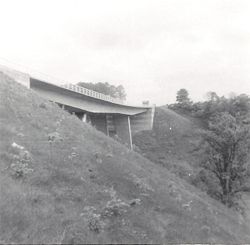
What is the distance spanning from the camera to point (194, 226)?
1571 centimetres

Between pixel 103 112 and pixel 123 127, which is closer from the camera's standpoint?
pixel 103 112

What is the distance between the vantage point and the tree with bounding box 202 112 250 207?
94.8 feet

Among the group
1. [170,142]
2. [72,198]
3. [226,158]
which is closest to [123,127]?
[170,142]

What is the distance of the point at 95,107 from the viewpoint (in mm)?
55188

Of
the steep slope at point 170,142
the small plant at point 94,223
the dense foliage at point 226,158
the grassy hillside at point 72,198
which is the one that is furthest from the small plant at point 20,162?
the steep slope at point 170,142

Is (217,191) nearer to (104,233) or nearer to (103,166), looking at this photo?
(103,166)

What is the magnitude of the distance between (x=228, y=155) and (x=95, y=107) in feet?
96.8

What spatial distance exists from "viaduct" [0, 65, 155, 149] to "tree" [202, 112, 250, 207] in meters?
19.9

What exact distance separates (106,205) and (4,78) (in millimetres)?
22515

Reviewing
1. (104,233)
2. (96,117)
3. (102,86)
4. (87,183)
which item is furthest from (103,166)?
(102,86)

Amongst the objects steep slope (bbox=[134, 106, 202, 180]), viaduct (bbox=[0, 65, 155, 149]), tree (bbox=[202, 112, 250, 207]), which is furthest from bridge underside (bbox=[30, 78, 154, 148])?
tree (bbox=[202, 112, 250, 207])

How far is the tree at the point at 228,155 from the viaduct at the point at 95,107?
1993 centimetres

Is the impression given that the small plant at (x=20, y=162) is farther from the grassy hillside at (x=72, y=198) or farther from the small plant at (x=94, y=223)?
the small plant at (x=94, y=223)

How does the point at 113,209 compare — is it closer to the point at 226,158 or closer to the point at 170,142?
the point at 226,158
